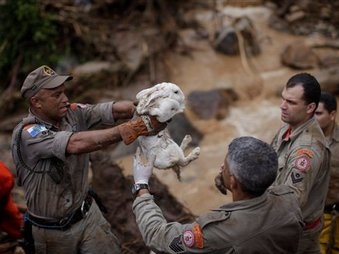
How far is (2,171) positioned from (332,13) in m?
8.98

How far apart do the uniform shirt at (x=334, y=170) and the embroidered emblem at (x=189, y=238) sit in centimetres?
159

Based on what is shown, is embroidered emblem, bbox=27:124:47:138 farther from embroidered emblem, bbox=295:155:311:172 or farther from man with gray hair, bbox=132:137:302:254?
embroidered emblem, bbox=295:155:311:172

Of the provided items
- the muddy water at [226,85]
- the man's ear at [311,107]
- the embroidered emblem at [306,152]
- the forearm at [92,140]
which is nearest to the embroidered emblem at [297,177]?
the embroidered emblem at [306,152]

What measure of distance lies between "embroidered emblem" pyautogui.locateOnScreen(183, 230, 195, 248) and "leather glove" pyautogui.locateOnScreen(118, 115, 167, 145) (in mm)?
694

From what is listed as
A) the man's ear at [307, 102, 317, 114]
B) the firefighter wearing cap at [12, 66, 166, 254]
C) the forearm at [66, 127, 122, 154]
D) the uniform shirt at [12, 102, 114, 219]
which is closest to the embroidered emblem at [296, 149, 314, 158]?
the man's ear at [307, 102, 317, 114]

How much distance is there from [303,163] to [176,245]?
100 cm

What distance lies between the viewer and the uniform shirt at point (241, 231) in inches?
90.6

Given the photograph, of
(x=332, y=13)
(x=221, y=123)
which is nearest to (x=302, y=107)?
(x=221, y=123)

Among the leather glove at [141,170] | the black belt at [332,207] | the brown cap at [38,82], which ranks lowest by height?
the black belt at [332,207]

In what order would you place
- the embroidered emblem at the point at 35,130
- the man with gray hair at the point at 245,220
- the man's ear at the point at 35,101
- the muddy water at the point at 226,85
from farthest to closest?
the muddy water at the point at 226,85 < the man's ear at the point at 35,101 < the embroidered emblem at the point at 35,130 < the man with gray hair at the point at 245,220

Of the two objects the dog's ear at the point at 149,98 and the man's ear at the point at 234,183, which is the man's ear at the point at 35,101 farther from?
the man's ear at the point at 234,183

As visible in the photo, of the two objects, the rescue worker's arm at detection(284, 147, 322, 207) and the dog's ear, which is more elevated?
the dog's ear

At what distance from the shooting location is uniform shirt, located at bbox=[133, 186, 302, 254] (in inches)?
90.6

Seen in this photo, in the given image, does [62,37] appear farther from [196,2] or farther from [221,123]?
[196,2]
